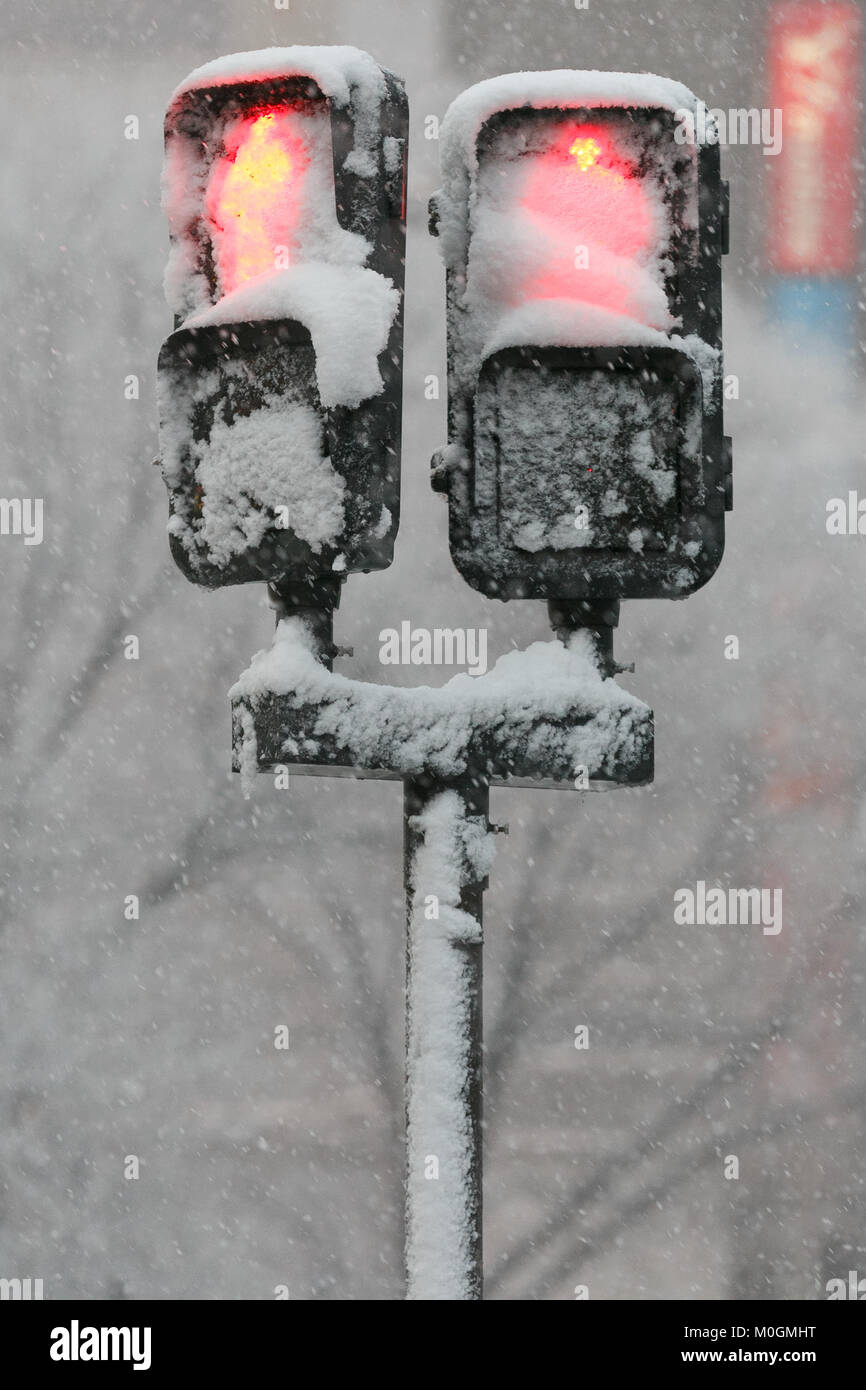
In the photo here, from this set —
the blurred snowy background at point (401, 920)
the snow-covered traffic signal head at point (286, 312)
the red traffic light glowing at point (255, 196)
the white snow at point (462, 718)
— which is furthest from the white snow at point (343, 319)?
the blurred snowy background at point (401, 920)

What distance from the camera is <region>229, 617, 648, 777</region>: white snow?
7.15 ft

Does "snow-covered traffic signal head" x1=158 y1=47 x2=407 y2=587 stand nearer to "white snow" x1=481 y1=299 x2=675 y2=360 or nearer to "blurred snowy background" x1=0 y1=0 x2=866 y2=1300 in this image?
"white snow" x1=481 y1=299 x2=675 y2=360

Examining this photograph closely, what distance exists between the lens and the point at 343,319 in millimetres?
2127

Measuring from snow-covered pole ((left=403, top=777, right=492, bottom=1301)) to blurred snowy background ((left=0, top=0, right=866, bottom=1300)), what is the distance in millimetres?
9279

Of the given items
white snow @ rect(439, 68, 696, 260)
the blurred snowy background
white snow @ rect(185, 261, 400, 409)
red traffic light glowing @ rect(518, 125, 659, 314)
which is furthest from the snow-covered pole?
the blurred snowy background

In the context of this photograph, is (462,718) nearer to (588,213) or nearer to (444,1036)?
(444,1036)

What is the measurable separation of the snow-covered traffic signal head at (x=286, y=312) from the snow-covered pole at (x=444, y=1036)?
45 cm

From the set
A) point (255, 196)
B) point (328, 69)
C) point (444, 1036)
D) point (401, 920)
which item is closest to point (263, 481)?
point (255, 196)

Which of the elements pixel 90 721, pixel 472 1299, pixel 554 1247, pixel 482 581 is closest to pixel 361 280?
pixel 482 581

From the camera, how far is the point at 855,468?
12031 mm

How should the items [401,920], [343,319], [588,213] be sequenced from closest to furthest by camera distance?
[343,319]
[588,213]
[401,920]

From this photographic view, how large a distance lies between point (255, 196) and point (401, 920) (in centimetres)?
977

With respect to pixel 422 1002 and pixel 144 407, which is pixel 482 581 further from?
pixel 144 407

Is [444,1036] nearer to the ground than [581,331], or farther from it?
nearer to the ground
